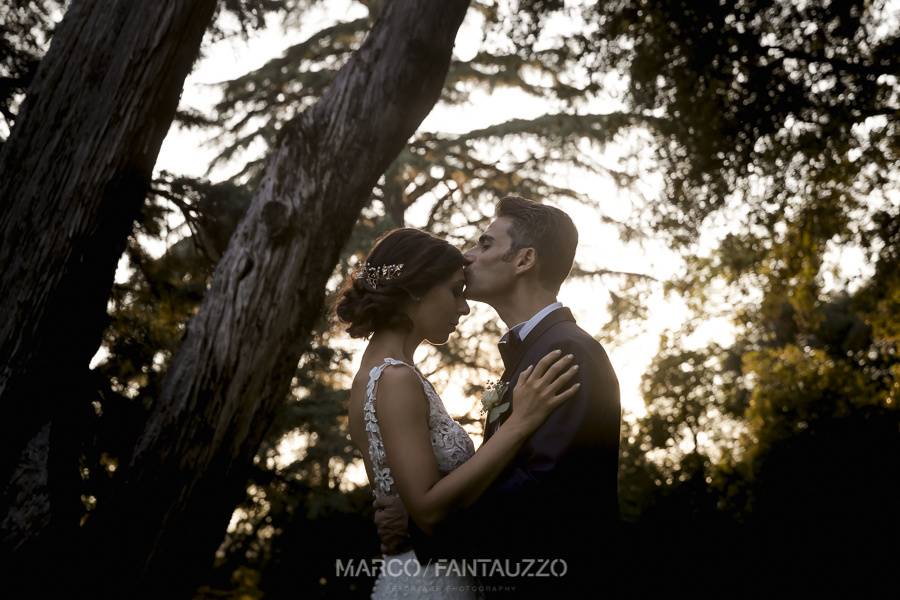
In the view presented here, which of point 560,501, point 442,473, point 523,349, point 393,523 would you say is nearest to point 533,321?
point 523,349

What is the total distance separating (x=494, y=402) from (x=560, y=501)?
0.64 m

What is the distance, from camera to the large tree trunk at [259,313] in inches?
131

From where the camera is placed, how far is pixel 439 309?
3.84 metres

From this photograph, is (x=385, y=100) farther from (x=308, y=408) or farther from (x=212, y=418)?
(x=308, y=408)

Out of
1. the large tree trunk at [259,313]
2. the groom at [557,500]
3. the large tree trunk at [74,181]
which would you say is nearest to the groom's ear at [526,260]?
the groom at [557,500]

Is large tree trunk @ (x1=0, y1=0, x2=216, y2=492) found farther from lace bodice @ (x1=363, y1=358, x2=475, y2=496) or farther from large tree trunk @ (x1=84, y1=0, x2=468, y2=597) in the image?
lace bodice @ (x1=363, y1=358, x2=475, y2=496)

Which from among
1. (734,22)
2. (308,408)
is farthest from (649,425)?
(734,22)

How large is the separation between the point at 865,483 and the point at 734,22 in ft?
33.9

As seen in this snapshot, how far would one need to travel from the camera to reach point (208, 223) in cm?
666

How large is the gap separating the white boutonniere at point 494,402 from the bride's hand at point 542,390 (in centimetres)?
20

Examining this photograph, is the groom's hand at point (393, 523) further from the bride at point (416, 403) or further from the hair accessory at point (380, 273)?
the hair accessory at point (380, 273)

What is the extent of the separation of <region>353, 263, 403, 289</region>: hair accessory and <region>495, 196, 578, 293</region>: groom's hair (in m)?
0.53

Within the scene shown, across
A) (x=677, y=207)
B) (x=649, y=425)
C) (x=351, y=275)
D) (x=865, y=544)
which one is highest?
Answer: (x=649, y=425)

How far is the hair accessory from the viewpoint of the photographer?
3.76m
